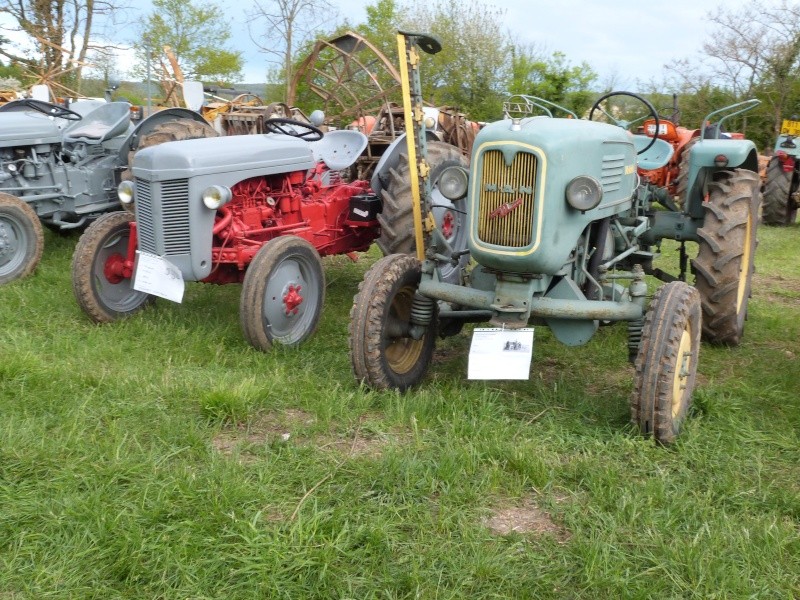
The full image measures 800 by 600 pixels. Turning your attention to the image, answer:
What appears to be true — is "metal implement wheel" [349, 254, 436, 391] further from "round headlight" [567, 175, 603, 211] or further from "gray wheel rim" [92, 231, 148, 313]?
"gray wheel rim" [92, 231, 148, 313]

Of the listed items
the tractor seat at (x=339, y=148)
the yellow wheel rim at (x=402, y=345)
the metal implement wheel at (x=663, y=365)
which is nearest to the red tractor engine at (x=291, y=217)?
the tractor seat at (x=339, y=148)

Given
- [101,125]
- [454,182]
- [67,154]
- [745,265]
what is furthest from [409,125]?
[101,125]

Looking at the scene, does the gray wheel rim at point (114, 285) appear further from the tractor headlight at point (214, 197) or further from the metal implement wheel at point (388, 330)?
the metal implement wheel at point (388, 330)

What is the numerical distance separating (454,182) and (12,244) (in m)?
4.18

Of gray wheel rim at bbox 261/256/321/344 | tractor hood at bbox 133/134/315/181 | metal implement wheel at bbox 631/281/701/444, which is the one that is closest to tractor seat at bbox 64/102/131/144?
tractor hood at bbox 133/134/315/181

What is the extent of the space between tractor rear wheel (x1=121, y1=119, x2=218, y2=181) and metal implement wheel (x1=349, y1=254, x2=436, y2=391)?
3323 millimetres

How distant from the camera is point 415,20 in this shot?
2828 centimetres

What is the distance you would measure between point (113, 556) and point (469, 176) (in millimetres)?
2206

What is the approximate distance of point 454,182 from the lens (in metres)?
3.83

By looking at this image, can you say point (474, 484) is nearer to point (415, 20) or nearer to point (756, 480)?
→ point (756, 480)

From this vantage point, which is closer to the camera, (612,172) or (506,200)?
(506,200)

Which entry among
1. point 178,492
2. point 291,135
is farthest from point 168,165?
point 178,492

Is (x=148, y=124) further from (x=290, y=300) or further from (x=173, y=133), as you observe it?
(x=290, y=300)

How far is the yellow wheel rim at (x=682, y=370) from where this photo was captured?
3430mm
